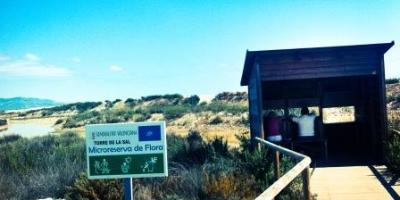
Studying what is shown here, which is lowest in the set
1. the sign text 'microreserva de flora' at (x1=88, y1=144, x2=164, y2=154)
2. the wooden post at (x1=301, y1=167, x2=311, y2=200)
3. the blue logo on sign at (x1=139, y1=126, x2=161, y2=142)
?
the wooden post at (x1=301, y1=167, x2=311, y2=200)

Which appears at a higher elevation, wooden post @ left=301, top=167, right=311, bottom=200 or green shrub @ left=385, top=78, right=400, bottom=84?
green shrub @ left=385, top=78, right=400, bottom=84

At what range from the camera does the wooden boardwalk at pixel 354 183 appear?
8.51 metres

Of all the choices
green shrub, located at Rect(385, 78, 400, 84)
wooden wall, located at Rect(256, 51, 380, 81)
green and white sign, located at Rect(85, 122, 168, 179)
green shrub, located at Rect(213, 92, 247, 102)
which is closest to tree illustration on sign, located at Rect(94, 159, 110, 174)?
green and white sign, located at Rect(85, 122, 168, 179)

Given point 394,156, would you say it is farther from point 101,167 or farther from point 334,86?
point 101,167

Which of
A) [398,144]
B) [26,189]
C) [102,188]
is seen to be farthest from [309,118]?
[26,189]

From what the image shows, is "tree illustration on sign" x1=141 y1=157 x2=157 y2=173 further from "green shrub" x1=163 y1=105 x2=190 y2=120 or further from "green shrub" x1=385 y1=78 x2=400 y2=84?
"green shrub" x1=385 y1=78 x2=400 y2=84

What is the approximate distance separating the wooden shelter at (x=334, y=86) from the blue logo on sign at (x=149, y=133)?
5381 mm

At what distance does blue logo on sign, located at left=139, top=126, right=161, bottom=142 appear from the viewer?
690cm

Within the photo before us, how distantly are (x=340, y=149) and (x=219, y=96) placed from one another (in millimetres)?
70000

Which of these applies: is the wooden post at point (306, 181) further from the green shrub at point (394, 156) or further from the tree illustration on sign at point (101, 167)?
the green shrub at point (394, 156)

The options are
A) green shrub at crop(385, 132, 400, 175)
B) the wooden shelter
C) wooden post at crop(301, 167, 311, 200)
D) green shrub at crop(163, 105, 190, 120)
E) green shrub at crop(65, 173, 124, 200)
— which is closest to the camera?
wooden post at crop(301, 167, 311, 200)

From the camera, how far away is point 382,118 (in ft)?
39.0

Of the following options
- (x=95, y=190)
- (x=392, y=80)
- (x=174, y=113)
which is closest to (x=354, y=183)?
(x=95, y=190)

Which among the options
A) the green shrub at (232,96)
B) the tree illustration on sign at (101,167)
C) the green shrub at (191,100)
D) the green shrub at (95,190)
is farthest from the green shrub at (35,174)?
the green shrub at (232,96)
